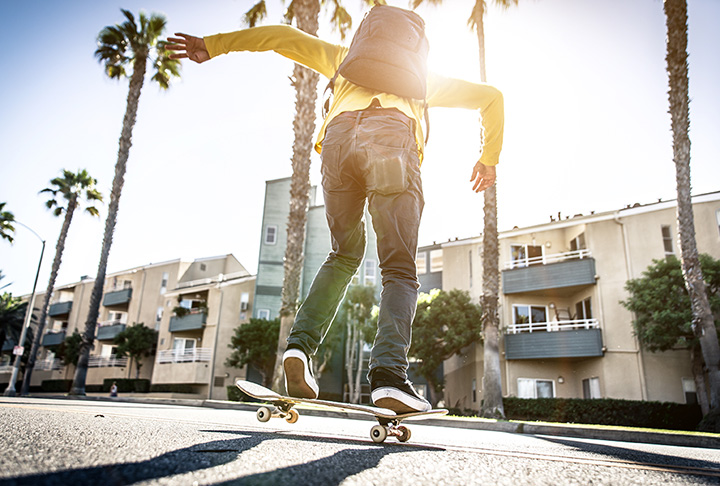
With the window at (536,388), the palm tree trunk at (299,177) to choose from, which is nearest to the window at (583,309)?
the window at (536,388)

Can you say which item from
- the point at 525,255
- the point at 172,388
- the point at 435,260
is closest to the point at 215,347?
the point at 172,388

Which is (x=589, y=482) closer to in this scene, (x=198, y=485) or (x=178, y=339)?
(x=198, y=485)

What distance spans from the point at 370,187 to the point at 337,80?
2.18ft

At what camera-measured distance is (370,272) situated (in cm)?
3459

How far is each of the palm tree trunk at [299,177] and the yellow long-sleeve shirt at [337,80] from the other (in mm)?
10688

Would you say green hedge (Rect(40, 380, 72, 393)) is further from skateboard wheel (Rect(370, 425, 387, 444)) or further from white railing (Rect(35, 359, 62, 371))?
skateboard wheel (Rect(370, 425, 387, 444))

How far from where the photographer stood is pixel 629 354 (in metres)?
22.7

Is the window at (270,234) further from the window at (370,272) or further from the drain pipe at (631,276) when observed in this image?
the drain pipe at (631,276)

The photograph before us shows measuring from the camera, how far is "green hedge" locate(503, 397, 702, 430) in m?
19.0

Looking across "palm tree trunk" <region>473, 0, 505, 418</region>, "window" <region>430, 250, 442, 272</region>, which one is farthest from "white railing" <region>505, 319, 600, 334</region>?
"window" <region>430, 250, 442, 272</region>

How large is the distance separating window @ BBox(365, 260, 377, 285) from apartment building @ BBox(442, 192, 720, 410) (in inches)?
269

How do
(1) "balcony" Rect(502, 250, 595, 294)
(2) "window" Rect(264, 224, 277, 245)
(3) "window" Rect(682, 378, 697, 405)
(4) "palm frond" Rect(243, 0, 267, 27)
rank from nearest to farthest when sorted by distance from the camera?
(4) "palm frond" Rect(243, 0, 267, 27) → (3) "window" Rect(682, 378, 697, 405) → (1) "balcony" Rect(502, 250, 595, 294) → (2) "window" Rect(264, 224, 277, 245)

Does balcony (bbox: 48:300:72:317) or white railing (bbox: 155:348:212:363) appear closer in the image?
white railing (bbox: 155:348:212:363)

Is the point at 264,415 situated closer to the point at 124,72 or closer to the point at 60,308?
the point at 124,72
